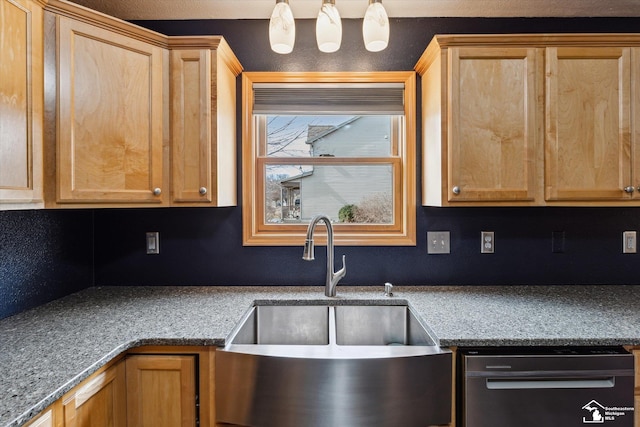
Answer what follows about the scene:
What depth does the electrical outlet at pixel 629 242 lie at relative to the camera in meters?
1.99

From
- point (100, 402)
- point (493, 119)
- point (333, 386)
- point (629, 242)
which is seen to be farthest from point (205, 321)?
point (629, 242)

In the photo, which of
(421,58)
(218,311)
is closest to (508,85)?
(421,58)

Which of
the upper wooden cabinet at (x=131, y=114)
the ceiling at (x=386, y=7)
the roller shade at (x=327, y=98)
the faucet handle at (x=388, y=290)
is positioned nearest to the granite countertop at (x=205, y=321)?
the faucet handle at (x=388, y=290)

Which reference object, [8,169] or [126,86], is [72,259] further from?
[126,86]

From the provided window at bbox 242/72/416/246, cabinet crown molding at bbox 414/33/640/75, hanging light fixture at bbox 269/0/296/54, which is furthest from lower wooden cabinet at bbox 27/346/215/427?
cabinet crown molding at bbox 414/33/640/75

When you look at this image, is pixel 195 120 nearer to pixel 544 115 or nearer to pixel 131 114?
pixel 131 114

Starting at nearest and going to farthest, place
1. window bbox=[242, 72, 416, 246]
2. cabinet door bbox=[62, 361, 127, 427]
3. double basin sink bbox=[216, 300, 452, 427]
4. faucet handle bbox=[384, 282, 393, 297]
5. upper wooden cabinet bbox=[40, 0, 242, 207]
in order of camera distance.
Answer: cabinet door bbox=[62, 361, 127, 427] → double basin sink bbox=[216, 300, 452, 427] → upper wooden cabinet bbox=[40, 0, 242, 207] → faucet handle bbox=[384, 282, 393, 297] → window bbox=[242, 72, 416, 246]

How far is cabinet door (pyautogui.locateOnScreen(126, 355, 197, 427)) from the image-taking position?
1243 millimetres

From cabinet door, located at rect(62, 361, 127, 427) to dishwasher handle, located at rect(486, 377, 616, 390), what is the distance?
1245mm

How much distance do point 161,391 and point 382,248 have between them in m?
1.24

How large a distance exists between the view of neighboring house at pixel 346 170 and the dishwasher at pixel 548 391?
105cm

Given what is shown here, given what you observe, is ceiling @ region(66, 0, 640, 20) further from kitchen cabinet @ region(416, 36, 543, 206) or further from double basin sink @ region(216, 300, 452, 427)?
double basin sink @ region(216, 300, 452, 427)

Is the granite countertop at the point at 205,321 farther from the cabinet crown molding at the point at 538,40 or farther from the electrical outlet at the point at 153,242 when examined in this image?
the cabinet crown molding at the point at 538,40

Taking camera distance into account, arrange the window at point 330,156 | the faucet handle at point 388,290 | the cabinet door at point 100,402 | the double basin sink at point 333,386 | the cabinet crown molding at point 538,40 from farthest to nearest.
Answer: the window at point 330,156, the faucet handle at point 388,290, the cabinet crown molding at point 538,40, the double basin sink at point 333,386, the cabinet door at point 100,402
